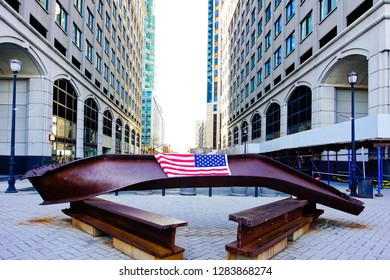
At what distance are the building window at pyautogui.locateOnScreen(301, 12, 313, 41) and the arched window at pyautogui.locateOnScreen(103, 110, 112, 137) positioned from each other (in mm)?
27596

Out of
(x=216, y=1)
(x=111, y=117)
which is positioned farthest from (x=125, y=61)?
(x=216, y=1)

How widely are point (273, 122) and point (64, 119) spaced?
79.3 ft

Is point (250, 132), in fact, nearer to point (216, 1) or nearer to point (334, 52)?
point (334, 52)

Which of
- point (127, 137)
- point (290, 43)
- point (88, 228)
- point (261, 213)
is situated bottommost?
point (88, 228)

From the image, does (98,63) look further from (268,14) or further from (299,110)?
(299,110)

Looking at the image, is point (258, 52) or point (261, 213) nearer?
point (261, 213)

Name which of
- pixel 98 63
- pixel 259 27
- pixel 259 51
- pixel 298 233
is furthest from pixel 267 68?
pixel 298 233

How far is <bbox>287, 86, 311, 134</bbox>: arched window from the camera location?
88.3 feet

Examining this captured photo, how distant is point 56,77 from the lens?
24328 millimetres

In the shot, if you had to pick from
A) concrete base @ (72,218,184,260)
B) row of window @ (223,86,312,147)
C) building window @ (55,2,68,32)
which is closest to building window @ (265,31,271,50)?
row of window @ (223,86,312,147)

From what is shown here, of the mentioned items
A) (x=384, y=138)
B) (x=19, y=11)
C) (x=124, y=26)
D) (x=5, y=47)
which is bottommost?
(x=384, y=138)

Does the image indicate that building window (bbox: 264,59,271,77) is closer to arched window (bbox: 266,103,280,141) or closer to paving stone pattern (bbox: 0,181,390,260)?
arched window (bbox: 266,103,280,141)

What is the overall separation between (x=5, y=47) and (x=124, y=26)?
39013 millimetres

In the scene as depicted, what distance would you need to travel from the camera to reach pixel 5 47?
63.9 feet
